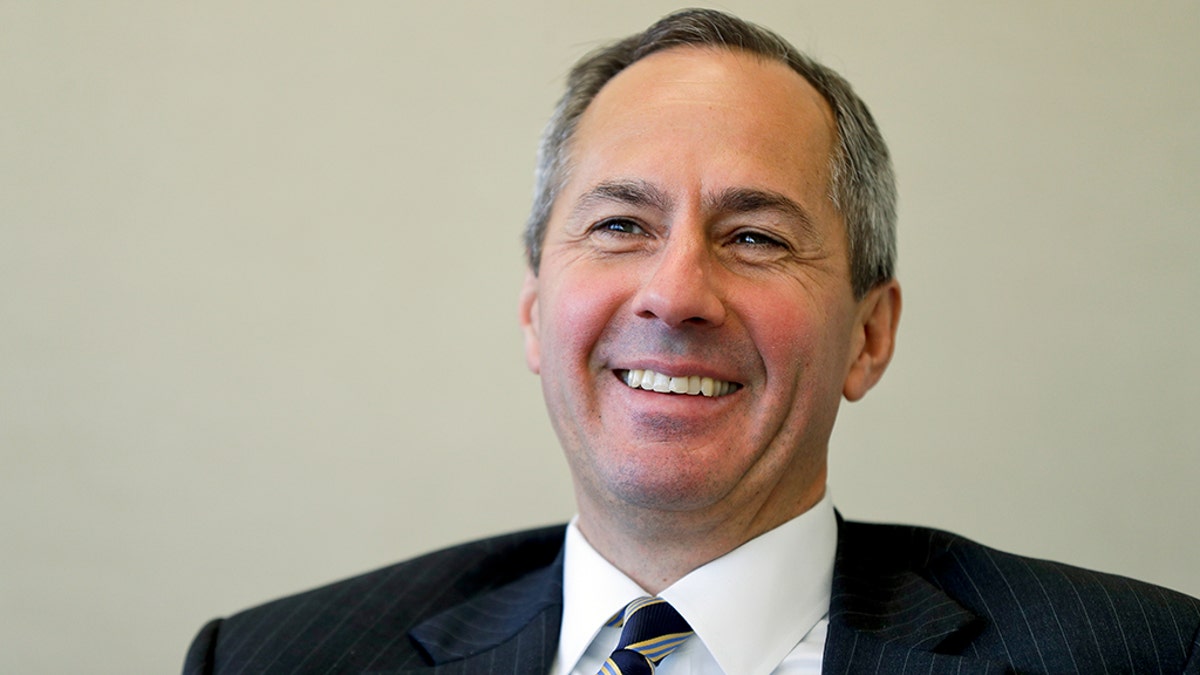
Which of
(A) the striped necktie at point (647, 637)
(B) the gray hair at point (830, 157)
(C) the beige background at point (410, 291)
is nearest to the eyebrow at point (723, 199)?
(B) the gray hair at point (830, 157)

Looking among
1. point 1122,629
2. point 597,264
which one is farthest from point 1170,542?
point 597,264

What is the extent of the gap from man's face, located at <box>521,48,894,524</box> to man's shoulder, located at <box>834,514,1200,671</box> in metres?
0.19

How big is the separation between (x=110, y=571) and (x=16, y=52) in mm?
1159

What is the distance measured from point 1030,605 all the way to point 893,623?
0.64 ft

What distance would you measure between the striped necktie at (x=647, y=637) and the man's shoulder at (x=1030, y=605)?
25 cm

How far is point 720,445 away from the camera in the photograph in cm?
185

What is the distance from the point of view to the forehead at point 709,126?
74.7 inches

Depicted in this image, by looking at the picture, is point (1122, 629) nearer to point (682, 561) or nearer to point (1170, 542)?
point (682, 561)

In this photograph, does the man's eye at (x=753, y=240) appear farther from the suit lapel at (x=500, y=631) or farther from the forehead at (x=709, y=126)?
the suit lapel at (x=500, y=631)

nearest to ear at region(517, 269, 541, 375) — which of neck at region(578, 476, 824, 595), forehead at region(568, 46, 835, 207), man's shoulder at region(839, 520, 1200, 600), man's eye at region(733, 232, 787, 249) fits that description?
forehead at region(568, 46, 835, 207)

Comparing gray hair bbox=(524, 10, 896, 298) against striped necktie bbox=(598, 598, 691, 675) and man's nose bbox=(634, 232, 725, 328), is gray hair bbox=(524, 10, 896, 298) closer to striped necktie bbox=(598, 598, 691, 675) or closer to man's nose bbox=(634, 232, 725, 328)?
man's nose bbox=(634, 232, 725, 328)

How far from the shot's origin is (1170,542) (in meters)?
2.74

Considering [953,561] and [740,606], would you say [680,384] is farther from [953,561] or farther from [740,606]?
[953,561]

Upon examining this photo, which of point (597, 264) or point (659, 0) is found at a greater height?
point (659, 0)
